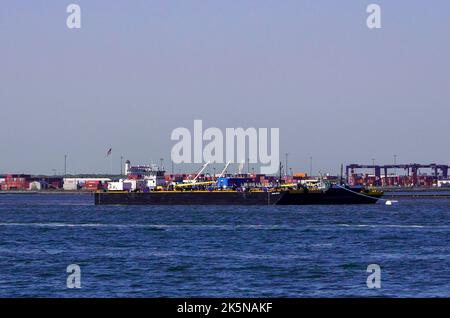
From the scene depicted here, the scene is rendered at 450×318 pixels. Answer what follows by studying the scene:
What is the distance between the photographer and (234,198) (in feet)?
534

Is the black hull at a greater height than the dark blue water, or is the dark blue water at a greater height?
the black hull

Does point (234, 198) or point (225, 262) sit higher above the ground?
point (234, 198)

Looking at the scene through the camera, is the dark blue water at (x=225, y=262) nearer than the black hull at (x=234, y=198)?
Yes

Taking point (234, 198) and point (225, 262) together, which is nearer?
point (225, 262)

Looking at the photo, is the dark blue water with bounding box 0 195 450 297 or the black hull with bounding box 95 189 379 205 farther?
the black hull with bounding box 95 189 379 205

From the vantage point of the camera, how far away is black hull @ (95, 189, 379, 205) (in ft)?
520

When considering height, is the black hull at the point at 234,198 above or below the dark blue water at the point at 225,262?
above

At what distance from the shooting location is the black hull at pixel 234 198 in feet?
520
